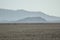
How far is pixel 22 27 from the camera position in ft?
2.30

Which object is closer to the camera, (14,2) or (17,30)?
(17,30)

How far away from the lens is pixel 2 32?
2.26 feet

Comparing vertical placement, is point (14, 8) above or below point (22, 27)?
above

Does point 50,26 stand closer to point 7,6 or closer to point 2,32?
point 2,32

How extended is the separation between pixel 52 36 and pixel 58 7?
433mm

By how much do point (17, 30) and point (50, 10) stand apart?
476 millimetres

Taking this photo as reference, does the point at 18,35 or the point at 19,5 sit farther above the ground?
the point at 19,5

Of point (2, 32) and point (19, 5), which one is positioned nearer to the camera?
point (2, 32)

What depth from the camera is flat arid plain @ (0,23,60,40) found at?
0.69m

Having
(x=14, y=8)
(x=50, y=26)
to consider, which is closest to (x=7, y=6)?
(x=14, y=8)

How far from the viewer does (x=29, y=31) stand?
702mm

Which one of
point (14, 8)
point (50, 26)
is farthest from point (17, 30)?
point (14, 8)

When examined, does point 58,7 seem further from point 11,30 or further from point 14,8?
point 11,30

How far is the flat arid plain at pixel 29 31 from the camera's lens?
0.69m
